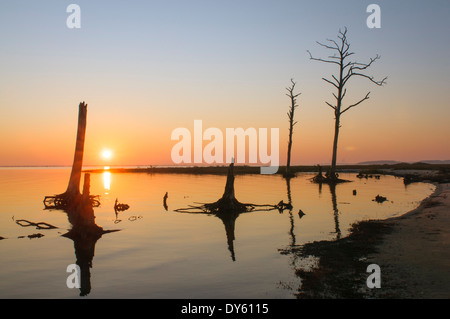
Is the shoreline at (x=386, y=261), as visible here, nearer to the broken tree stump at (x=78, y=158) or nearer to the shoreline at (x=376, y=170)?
the broken tree stump at (x=78, y=158)

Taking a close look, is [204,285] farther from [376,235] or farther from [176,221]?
[176,221]

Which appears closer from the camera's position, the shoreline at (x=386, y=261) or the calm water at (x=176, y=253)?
the shoreline at (x=386, y=261)

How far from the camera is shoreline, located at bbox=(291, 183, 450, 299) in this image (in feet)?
29.0

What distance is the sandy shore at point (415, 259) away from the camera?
8.79m

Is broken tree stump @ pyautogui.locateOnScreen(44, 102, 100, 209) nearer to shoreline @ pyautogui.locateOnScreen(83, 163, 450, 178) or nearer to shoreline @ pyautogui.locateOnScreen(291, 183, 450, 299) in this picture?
shoreline @ pyautogui.locateOnScreen(291, 183, 450, 299)

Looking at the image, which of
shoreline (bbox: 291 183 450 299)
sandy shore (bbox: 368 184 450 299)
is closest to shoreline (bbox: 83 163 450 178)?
sandy shore (bbox: 368 184 450 299)

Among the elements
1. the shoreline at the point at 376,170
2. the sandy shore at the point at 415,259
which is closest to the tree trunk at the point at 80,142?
the sandy shore at the point at 415,259

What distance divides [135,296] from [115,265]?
3.78 meters

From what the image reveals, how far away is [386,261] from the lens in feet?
37.2
